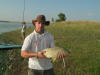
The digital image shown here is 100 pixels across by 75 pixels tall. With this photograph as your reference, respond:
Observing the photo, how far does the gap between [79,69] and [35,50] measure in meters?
5.64

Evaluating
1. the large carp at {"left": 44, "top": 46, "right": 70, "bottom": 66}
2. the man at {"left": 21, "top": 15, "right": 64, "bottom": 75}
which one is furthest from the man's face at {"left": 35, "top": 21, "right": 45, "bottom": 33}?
the large carp at {"left": 44, "top": 46, "right": 70, "bottom": 66}

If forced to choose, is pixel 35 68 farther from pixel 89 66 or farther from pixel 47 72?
pixel 89 66

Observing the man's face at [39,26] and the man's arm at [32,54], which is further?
the man's face at [39,26]

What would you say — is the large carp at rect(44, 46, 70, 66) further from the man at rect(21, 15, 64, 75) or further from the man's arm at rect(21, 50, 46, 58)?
the man at rect(21, 15, 64, 75)

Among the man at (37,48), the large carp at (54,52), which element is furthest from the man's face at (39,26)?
the large carp at (54,52)

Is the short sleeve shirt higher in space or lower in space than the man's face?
lower

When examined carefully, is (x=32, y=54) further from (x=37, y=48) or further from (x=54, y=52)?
(x=54, y=52)

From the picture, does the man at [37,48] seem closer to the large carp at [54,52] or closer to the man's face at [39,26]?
the man's face at [39,26]

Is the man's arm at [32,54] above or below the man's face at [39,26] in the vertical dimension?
below

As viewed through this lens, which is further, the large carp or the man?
the man

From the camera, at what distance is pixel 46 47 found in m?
4.83

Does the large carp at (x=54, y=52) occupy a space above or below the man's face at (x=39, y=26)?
below

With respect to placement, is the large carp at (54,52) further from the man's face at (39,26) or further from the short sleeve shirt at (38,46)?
the man's face at (39,26)

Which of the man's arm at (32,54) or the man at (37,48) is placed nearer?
the man's arm at (32,54)
